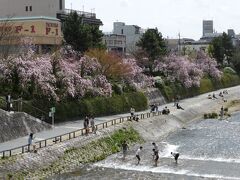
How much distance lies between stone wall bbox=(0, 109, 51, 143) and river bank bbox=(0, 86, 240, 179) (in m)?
3.99

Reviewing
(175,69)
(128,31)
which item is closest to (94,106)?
(175,69)

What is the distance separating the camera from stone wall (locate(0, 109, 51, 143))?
3275cm

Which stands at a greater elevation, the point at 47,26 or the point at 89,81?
the point at 47,26

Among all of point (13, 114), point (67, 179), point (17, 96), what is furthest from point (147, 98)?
point (67, 179)

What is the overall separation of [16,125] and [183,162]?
12.4 metres

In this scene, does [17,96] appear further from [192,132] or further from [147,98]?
[147,98]

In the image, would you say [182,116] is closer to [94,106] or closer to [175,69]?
[94,106]

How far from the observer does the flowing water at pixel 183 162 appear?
95.7ft

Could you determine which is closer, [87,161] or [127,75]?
[87,161]

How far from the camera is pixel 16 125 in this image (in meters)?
34.1

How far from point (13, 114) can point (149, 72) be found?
39294 mm

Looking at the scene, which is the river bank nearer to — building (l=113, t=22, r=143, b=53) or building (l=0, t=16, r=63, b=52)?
building (l=0, t=16, r=63, b=52)

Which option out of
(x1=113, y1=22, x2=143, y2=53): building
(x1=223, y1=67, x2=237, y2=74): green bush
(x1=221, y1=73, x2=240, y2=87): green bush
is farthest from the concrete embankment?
(x1=113, y1=22, x2=143, y2=53): building

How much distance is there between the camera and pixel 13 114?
34.2 metres
